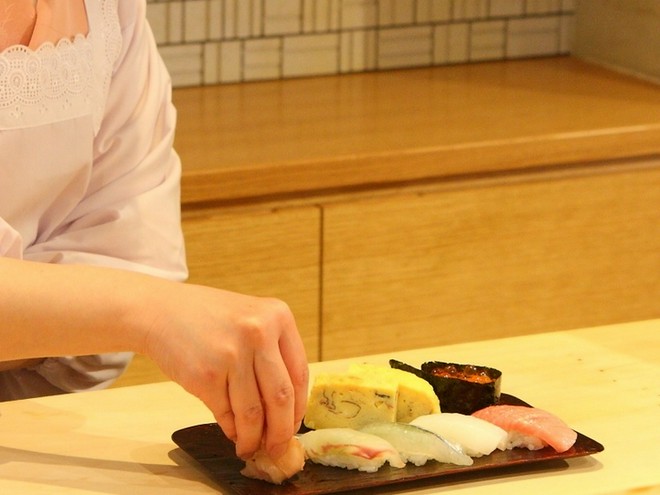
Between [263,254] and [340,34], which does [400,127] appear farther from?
[340,34]

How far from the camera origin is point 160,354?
1149 mm

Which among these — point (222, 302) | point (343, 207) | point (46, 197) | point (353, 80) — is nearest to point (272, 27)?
point (353, 80)

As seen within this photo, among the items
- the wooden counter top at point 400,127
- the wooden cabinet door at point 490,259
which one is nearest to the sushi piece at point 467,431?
the wooden counter top at point 400,127

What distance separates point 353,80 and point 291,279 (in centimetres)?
76

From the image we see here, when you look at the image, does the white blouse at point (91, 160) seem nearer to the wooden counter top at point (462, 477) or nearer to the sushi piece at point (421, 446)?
the wooden counter top at point (462, 477)

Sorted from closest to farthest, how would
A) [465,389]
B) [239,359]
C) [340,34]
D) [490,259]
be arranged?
[239,359], [465,389], [490,259], [340,34]

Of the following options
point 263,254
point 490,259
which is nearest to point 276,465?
point 263,254

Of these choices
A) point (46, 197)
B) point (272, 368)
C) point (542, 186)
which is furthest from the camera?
point (542, 186)

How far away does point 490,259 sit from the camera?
8.46 feet

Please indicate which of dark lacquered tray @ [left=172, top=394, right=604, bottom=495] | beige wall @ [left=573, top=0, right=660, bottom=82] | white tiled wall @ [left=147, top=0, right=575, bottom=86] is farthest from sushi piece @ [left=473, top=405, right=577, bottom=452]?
beige wall @ [left=573, top=0, right=660, bottom=82]

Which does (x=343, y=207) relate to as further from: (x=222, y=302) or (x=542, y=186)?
(x=222, y=302)

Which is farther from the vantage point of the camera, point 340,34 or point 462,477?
point 340,34

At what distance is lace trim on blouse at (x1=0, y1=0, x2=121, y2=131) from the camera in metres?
1.49

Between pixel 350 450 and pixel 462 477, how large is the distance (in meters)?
0.10
